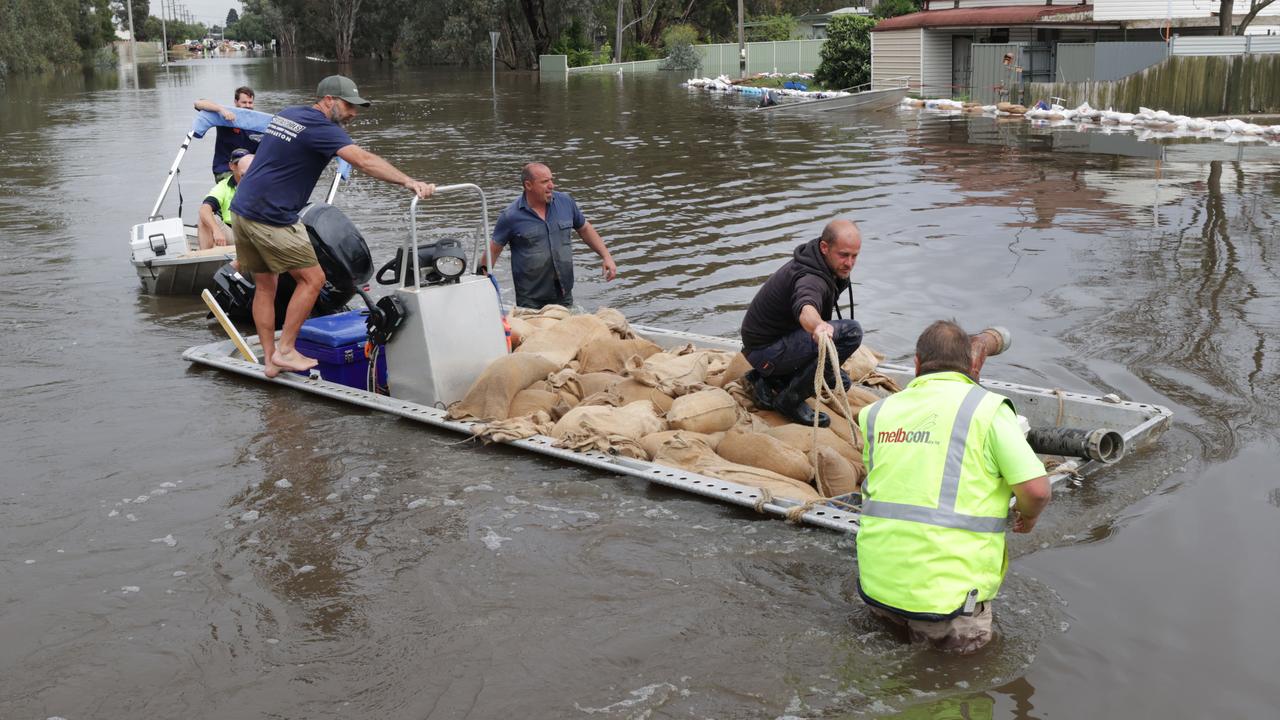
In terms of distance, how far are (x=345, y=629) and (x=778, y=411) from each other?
3321 mm

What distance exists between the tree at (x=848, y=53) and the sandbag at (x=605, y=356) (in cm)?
3840

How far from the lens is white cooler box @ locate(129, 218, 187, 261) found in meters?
12.8

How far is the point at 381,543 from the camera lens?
6.29 metres

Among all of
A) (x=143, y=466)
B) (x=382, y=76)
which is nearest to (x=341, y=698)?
(x=143, y=466)

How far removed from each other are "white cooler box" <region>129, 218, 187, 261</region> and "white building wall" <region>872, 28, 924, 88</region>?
32013 millimetres

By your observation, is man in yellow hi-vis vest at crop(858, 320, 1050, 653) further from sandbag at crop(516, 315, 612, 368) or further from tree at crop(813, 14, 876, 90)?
tree at crop(813, 14, 876, 90)

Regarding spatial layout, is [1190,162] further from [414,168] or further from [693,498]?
[693,498]

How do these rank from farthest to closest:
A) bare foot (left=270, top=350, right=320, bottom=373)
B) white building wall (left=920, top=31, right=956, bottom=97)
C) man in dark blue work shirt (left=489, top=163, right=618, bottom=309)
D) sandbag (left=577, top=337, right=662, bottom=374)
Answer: white building wall (left=920, top=31, right=956, bottom=97)
man in dark blue work shirt (left=489, top=163, right=618, bottom=309)
bare foot (left=270, top=350, right=320, bottom=373)
sandbag (left=577, top=337, right=662, bottom=374)

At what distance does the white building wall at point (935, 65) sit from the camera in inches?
1603

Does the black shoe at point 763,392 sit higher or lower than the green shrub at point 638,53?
lower

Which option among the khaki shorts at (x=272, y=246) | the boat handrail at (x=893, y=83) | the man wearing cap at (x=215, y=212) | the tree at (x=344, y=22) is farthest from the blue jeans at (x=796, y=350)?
the tree at (x=344, y=22)

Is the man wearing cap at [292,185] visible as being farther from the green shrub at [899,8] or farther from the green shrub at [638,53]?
the green shrub at [638,53]

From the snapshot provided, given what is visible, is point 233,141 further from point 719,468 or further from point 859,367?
point 719,468

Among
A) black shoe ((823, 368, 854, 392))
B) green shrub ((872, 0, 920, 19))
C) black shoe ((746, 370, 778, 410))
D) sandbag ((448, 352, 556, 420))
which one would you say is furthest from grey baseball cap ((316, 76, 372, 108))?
green shrub ((872, 0, 920, 19))
